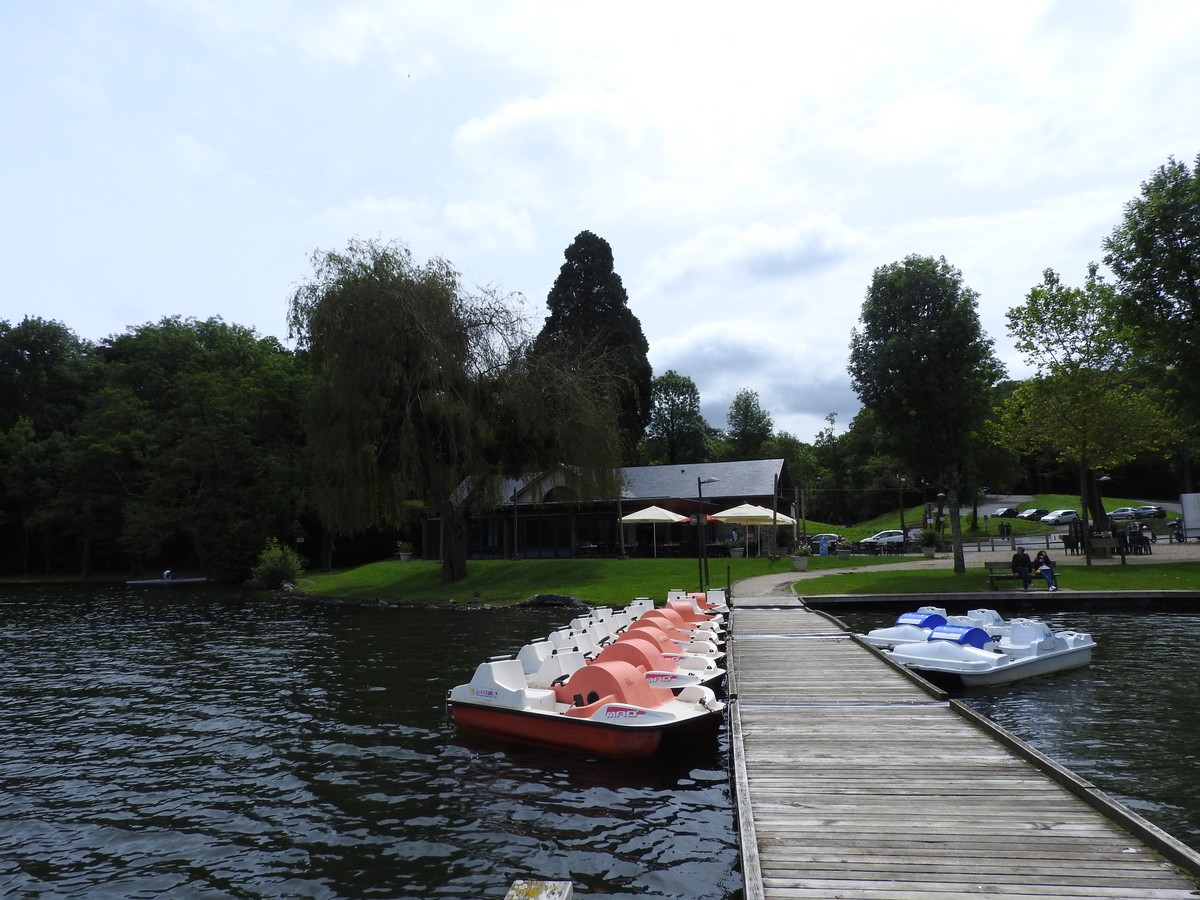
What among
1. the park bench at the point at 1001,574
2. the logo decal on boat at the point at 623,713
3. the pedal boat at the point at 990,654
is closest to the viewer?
the logo decal on boat at the point at 623,713

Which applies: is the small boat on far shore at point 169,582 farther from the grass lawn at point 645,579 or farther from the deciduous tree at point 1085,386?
the deciduous tree at point 1085,386

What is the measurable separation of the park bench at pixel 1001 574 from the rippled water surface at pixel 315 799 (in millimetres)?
17497

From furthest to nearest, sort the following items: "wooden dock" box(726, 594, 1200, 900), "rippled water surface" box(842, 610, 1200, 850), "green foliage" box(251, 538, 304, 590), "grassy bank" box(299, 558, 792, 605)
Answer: "green foliage" box(251, 538, 304, 590) < "grassy bank" box(299, 558, 792, 605) < "rippled water surface" box(842, 610, 1200, 850) < "wooden dock" box(726, 594, 1200, 900)

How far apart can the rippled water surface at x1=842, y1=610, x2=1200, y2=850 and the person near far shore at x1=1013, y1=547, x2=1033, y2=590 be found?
261 inches

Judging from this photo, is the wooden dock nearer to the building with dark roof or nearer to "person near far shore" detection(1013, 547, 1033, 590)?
"person near far shore" detection(1013, 547, 1033, 590)

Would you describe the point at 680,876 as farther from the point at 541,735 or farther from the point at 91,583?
the point at 91,583

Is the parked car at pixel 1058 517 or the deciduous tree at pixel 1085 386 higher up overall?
the deciduous tree at pixel 1085 386

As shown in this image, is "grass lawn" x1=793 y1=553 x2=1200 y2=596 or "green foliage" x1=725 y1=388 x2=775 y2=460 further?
"green foliage" x1=725 y1=388 x2=775 y2=460

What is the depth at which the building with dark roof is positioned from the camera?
45781 mm

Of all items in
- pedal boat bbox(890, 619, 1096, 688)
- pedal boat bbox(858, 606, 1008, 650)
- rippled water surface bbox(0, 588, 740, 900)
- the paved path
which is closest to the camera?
rippled water surface bbox(0, 588, 740, 900)

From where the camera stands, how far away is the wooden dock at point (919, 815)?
5.54 metres

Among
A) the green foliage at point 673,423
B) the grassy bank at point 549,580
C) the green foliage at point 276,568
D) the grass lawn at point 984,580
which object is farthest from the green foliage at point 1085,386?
the green foliage at point 673,423

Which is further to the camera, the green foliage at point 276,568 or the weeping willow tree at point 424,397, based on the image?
the green foliage at point 276,568

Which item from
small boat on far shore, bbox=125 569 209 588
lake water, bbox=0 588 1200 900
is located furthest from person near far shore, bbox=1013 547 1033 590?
small boat on far shore, bbox=125 569 209 588
